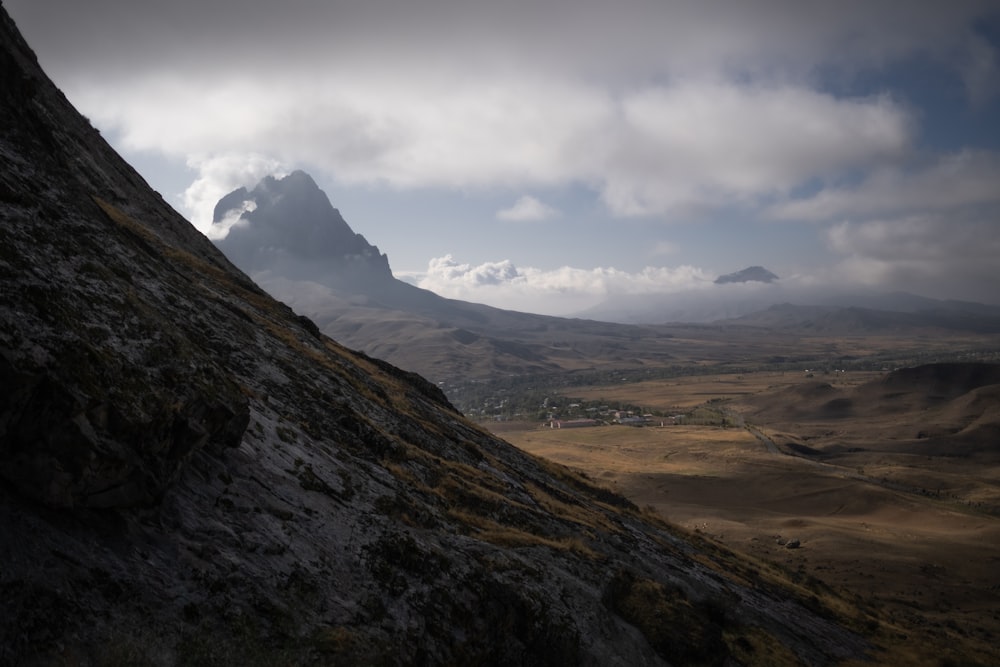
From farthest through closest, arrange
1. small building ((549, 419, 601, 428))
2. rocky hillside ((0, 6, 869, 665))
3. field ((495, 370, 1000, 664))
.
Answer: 1. small building ((549, 419, 601, 428))
2. field ((495, 370, 1000, 664))
3. rocky hillside ((0, 6, 869, 665))

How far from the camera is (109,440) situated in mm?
10508

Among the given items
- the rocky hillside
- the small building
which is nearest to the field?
the small building

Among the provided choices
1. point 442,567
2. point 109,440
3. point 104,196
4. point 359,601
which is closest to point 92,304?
point 109,440

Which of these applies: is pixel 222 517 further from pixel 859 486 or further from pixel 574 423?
pixel 574 423

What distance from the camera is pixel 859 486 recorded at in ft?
296

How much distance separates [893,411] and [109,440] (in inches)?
8414

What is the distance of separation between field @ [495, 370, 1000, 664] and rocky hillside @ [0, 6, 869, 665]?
96.4 ft

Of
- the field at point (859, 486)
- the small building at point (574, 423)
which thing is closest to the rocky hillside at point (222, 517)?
the field at point (859, 486)

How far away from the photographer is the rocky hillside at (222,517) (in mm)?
9438

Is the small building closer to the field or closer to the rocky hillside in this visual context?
the field

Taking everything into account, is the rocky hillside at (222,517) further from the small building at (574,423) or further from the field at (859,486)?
the small building at (574,423)

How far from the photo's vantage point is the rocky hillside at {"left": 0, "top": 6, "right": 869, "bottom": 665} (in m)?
9.44

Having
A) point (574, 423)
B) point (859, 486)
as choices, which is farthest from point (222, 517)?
point (574, 423)

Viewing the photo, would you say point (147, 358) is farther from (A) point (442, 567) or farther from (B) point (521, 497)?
(B) point (521, 497)
